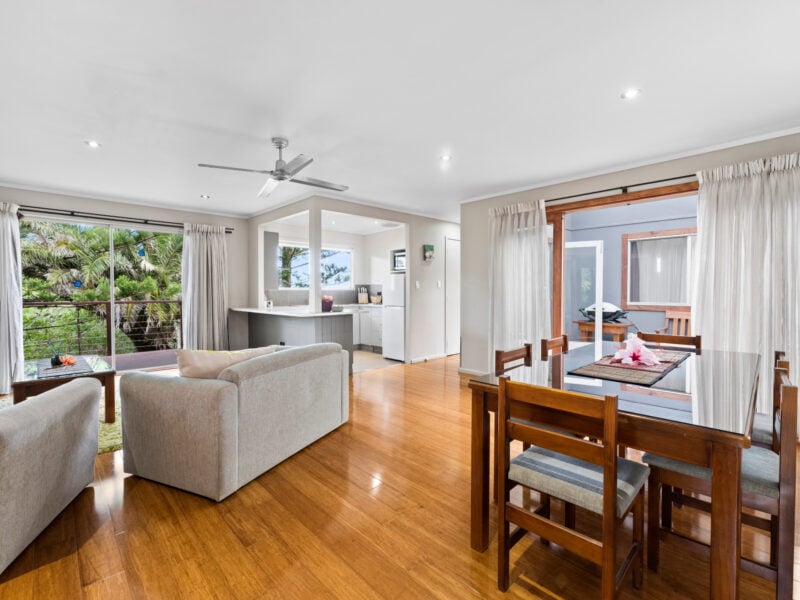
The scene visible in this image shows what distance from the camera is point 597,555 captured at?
1.29 meters

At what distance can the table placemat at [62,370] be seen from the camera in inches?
125

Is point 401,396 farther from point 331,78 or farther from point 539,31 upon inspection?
point 539,31

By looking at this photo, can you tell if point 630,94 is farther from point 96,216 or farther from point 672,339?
point 96,216

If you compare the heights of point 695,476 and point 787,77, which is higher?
point 787,77

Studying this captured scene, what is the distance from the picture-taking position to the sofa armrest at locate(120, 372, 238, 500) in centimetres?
209

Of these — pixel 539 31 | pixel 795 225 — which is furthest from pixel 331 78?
pixel 795 225

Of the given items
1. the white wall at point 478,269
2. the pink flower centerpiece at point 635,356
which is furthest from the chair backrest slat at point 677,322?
the pink flower centerpiece at point 635,356

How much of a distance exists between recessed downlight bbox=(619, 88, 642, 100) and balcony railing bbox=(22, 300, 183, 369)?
6171 millimetres

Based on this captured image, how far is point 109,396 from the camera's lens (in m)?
3.38

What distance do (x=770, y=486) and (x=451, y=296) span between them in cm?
540

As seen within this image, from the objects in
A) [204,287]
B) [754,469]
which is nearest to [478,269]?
[754,469]

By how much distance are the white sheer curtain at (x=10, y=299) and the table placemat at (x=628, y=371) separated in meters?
5.79

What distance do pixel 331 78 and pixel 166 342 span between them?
5344mm

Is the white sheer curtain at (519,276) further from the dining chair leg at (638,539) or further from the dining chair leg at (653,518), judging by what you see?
the dining chair leg at (638,539)
